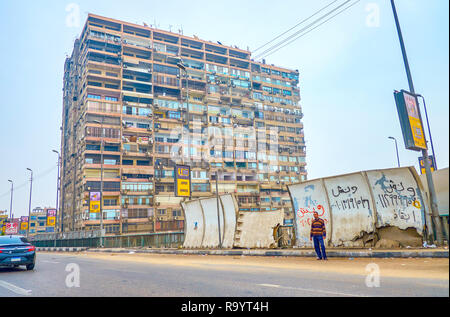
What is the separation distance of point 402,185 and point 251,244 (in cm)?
773

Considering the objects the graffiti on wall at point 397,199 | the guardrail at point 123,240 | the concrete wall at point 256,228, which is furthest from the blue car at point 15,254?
the guardrail at point 123,240

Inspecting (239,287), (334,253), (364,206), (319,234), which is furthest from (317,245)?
(239,287)

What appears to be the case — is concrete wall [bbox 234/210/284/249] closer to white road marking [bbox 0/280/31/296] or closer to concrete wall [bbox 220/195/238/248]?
concrete wall [bbox 220/195/238/248]

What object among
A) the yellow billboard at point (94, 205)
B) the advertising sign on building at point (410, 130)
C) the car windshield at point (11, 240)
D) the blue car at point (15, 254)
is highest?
the advertising sign on building at point (410, 130)

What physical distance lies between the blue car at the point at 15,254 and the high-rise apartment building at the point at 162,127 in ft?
169

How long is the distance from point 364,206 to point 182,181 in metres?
15.2

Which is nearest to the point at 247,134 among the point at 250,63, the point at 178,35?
the point at 250,63

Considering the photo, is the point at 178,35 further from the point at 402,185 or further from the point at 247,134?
the point at 402,185

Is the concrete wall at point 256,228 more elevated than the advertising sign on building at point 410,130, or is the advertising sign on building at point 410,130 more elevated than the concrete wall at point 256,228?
the advertising sign on building at point 410,130

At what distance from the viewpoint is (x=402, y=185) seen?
12.8 m

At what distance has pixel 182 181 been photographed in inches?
1040

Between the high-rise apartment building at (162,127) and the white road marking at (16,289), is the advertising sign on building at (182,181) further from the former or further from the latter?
the high-rise apartment building at (162,127)

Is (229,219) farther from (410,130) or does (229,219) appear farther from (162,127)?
(162,127)

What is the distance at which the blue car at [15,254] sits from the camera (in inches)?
490
